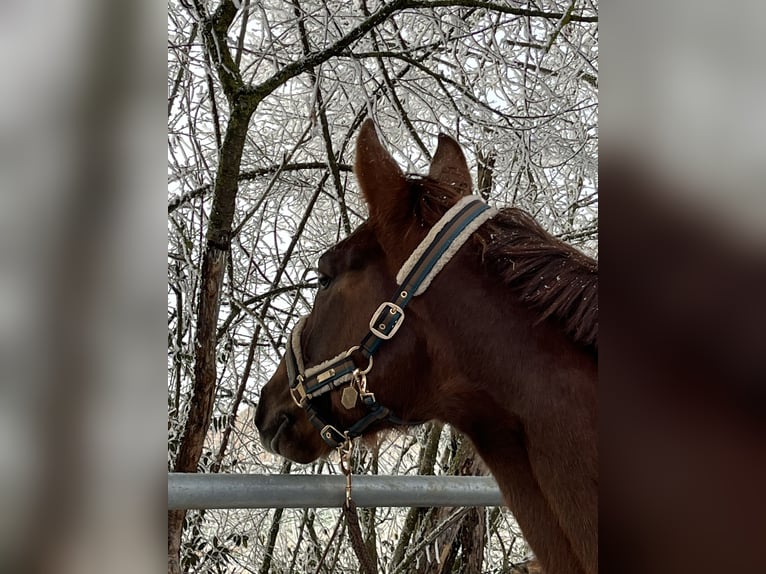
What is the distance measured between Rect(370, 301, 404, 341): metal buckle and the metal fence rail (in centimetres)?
35

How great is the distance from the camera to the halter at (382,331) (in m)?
1.60

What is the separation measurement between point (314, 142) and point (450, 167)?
6.24 ft

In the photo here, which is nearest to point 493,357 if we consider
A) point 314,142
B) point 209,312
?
point 209,312

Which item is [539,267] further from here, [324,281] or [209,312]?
[209,312]

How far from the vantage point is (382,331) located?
1.63 meters

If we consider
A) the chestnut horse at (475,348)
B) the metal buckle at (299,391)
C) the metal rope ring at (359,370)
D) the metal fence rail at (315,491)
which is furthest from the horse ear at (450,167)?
the metal fence rail at (315,491)
